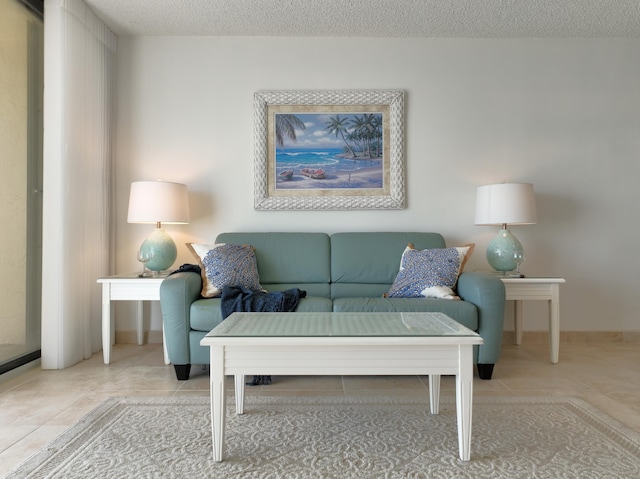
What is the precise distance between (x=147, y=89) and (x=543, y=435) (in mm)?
3538

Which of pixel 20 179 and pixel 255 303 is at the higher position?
pixel 20 179

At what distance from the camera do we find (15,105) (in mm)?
2779

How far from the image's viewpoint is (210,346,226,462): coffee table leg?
1.55 metres

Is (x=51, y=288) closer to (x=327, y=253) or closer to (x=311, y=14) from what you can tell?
(x=327, y=253)

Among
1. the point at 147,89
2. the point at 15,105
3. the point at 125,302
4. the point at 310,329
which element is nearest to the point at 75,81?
the point at 15,105

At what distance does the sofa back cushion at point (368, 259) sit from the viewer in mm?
3111

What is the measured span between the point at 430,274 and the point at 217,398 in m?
1.67

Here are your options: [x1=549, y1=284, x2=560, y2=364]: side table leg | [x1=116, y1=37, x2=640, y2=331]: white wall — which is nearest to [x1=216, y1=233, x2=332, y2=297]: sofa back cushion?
[x1=116, y1=37, x2=640, y2=331]: white wall

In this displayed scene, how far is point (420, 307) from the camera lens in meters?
2.53

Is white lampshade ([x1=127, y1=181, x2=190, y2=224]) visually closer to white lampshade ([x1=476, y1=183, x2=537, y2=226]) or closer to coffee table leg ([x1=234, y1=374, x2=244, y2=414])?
coffee table leg ([x1=234, y1=374, x2=244, y2=414])

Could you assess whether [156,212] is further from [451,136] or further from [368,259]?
[451,136]

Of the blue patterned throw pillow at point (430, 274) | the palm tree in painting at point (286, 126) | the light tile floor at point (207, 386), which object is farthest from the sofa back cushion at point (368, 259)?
the palm tree in painting at point (286, 126)

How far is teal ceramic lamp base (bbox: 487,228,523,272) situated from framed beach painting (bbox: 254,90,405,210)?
31.0 inches

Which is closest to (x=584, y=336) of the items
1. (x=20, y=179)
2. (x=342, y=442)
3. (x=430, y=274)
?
(x=430, y=274)
